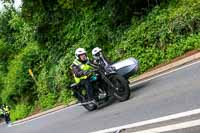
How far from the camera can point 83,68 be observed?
13602 mm

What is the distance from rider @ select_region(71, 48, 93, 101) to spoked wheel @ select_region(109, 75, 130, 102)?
918 millimetres

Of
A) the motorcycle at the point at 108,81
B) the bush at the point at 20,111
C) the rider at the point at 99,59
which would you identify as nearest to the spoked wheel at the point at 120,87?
the motorcycle at the point at 108,81

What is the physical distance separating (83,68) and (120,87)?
1370 millimetres

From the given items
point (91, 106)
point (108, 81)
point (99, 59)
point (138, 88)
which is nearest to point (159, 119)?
point (108, 81)

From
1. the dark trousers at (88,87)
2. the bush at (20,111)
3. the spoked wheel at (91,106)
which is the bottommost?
the bush at (20,111)

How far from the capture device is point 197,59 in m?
14.9

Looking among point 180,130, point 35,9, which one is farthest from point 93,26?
point 180,130

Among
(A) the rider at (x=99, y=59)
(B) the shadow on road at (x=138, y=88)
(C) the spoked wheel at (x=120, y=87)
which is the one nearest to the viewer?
(C) the spoked wheel at (x=120, y=87)

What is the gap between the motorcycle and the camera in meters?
12.8

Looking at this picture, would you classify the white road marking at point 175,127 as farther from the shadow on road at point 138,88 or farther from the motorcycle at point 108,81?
the shadow on road at point 138,88

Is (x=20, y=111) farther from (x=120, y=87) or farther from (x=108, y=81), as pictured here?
(x=120, y=87)

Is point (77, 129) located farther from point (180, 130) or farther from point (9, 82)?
point (9, 82)

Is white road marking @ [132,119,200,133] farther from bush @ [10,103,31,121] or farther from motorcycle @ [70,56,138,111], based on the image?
bush @ [10,103,31,121]

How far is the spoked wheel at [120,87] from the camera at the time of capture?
12578 millimetres
